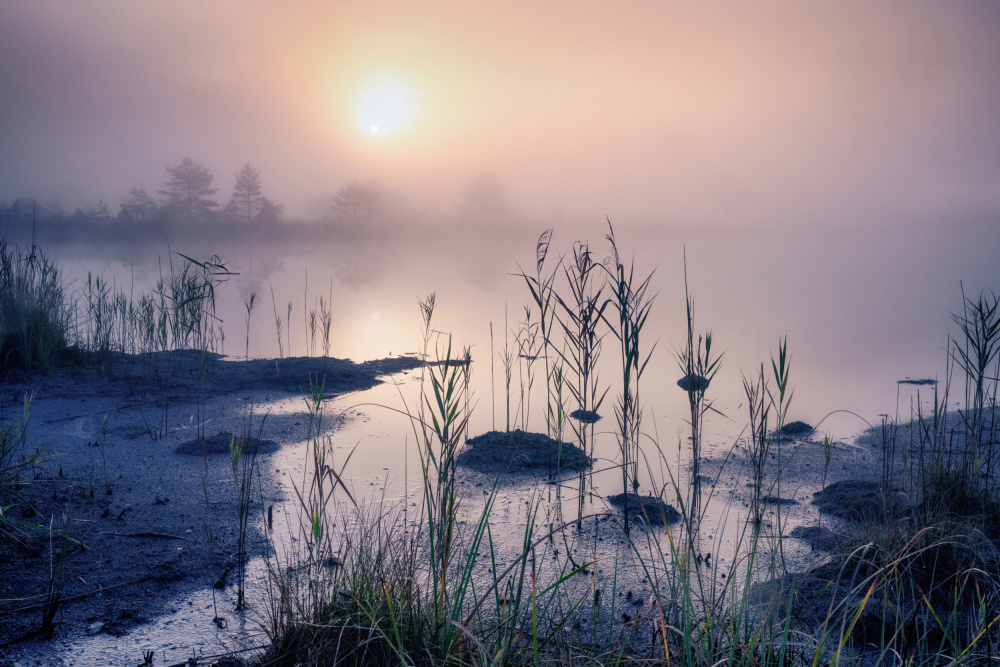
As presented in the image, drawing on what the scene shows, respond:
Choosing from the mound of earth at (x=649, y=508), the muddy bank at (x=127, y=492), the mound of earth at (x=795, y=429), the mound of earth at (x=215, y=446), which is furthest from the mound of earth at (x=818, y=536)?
the mound of earth at (x=215, y=446)

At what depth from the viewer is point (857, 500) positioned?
3.32m

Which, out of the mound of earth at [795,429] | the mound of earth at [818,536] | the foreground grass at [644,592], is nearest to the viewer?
the foreground grass at [644,592]

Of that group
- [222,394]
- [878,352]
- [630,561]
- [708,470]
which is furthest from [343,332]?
[878,352]

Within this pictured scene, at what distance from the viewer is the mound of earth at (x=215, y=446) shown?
4.08 m

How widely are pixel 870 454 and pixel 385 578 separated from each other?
158 inches

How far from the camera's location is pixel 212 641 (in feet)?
6.92

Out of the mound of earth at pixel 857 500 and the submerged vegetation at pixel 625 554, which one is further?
the mound of earth at pixel 857 500

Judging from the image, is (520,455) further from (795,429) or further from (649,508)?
(795,429)

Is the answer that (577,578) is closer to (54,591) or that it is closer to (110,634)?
(110,634)

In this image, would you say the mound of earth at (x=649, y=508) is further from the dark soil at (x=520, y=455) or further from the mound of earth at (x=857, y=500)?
the mound of earth at (x=857, y=500)

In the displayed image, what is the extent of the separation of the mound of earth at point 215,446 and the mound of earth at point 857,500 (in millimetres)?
3639

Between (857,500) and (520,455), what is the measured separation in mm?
2038

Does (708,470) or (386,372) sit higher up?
(386,372)

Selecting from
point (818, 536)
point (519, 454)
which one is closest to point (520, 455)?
point (519, 454)
